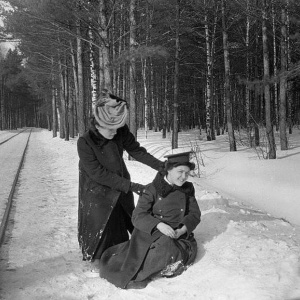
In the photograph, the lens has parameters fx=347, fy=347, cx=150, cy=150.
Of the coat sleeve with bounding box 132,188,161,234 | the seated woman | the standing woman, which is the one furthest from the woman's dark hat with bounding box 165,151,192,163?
the standing woman

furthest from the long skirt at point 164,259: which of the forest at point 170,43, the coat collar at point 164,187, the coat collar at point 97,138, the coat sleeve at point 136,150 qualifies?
the forest at point 170,43

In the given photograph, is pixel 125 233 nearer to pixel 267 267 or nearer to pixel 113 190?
pixel 113 190

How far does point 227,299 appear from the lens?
273cm

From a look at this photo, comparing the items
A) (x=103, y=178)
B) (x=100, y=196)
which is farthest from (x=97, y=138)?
(x=100, y=196)

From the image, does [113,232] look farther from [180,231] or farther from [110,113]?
[110,113]

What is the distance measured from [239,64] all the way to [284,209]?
70.1 feet

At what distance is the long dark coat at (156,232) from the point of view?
3.24 m

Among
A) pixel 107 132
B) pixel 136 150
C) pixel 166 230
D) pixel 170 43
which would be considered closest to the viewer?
pixel 166 230

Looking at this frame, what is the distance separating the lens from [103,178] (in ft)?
11.4

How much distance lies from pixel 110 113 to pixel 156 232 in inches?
49.9

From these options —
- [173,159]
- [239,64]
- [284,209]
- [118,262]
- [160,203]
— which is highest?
[239,64]

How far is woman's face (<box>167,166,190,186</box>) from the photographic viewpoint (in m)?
3.19

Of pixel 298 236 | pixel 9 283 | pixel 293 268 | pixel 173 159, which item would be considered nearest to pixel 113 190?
pixel 173 159

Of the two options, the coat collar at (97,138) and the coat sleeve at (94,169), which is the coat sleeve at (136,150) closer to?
the coat collar at (97,138)
